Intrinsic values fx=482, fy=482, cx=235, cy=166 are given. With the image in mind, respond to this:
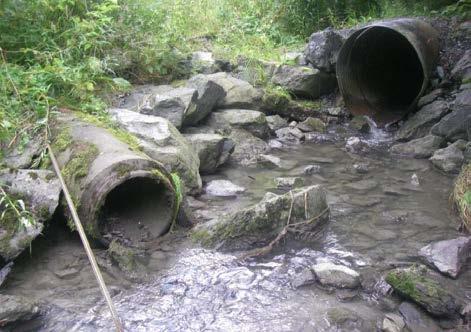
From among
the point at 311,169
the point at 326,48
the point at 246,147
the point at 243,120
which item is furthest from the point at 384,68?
the point at 311,169

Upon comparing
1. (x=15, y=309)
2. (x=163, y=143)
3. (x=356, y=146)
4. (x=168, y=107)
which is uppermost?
(x=168, y=107)

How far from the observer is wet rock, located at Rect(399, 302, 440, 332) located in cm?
293

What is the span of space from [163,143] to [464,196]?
2.89 metres

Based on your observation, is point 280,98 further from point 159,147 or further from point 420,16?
point 159,147

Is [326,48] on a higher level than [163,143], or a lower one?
higher

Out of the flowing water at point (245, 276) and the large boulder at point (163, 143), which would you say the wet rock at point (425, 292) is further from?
the large boulder at point (163, 143)

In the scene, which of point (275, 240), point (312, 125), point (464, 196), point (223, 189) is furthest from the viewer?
point (312, 125)

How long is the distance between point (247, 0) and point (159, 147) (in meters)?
7.03

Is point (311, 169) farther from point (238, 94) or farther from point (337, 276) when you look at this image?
point (337, 276)

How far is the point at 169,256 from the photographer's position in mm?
3818

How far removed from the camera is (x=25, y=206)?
11.8 feet

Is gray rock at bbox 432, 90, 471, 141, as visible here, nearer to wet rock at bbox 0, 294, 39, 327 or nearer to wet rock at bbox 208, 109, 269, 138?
wet rock at bbox 208, 109, 269, 138

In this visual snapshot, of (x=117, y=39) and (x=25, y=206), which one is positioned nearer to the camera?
(x=25, y=206)

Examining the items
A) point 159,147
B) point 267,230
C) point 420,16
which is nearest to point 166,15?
point 159,147
